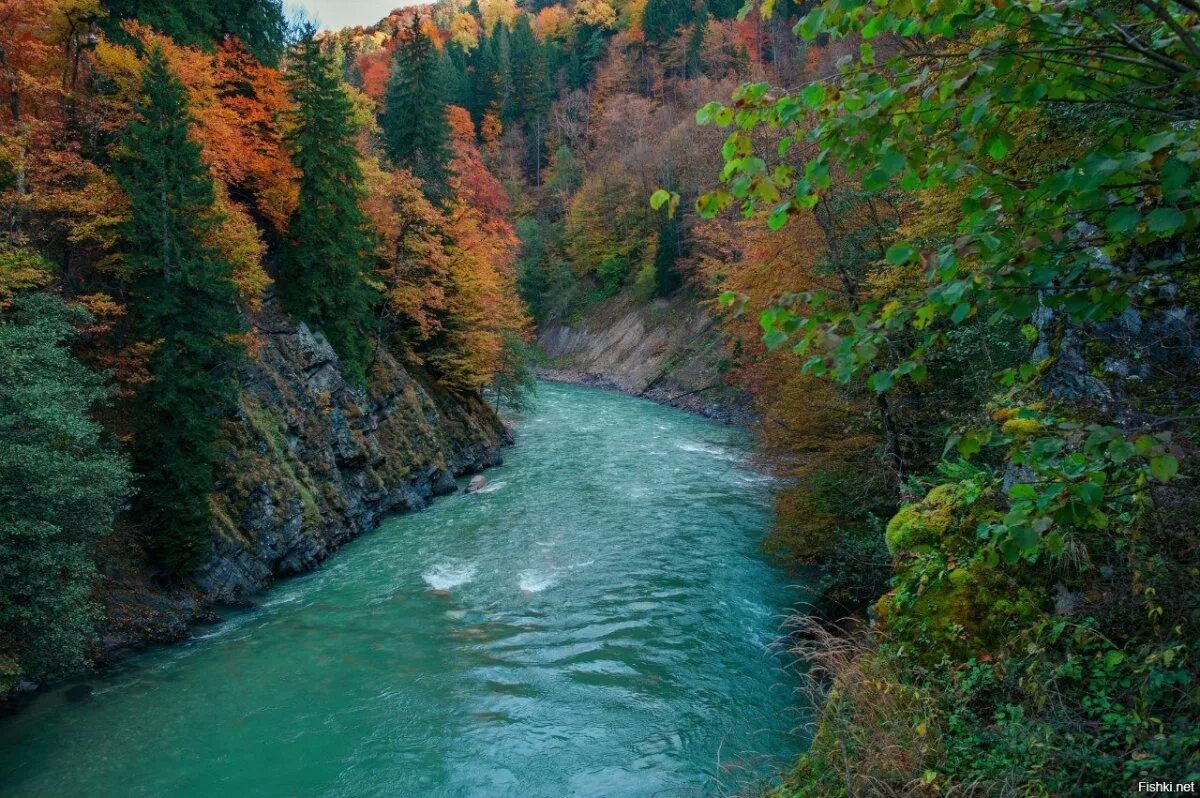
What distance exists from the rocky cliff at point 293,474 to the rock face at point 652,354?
1615 cm

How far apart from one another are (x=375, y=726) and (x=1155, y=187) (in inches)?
395

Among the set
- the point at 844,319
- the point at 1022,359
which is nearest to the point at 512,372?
the point at 1022,359

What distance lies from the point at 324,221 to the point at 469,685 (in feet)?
52.0

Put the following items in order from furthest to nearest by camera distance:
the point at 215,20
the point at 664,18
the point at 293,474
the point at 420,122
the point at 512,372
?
the point at 664,18, the point at 420,122, the point at 512,372, the point at 215,20, the point at 293,474

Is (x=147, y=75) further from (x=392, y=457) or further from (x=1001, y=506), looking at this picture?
(x=1001, y=506)

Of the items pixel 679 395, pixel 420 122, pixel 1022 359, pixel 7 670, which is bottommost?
pixel 679 395

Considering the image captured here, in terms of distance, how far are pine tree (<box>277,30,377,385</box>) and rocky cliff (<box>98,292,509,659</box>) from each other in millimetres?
946

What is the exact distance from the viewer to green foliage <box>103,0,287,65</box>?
1841 centimetres

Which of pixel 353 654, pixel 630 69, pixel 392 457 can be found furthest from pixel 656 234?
pixel 353 654

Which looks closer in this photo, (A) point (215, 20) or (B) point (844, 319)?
(B) point (844, 319)

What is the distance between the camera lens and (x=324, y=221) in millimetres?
20234

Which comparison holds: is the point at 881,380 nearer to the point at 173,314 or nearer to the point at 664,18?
the point at 173,314

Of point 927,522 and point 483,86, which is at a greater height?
point 483,86

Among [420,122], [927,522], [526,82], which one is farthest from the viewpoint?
[526,82]
